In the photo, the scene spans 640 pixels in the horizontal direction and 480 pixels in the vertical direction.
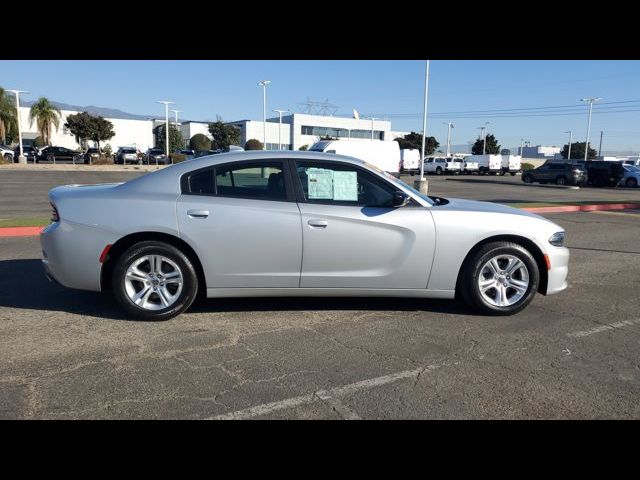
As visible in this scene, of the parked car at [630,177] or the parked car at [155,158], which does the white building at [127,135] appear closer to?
the parked car at [155,158]

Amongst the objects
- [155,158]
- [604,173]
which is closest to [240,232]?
[604,173]

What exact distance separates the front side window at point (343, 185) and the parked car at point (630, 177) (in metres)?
35.4

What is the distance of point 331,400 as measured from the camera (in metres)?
3.28

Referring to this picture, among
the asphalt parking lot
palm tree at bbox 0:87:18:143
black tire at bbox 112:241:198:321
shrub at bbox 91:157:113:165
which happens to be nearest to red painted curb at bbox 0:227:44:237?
the asphalt parking lot

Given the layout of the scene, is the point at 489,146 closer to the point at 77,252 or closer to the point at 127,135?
the point at 127,135

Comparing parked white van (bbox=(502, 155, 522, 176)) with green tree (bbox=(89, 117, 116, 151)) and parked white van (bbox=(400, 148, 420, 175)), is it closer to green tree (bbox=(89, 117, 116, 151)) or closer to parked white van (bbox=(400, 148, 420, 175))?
parked white van (bbox=(400, 148, 420, 175))

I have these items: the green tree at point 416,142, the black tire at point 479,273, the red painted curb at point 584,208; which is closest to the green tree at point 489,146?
the green tree at point 416,142

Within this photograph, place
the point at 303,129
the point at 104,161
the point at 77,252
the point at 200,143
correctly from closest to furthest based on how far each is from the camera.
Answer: the point at 77,252 → the point at 104,161 → the point at 200,143 → the point at 303,129

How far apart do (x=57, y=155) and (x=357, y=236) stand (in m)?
57.9

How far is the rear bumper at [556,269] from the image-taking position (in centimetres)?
505

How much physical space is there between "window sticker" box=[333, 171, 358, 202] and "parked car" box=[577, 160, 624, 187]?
113ft
